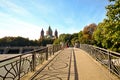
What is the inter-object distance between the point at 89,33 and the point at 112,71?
169 feet

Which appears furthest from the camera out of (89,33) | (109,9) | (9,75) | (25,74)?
(89,33)

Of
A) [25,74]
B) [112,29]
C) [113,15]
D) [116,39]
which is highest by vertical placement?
[113,15]

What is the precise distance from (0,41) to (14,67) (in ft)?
308

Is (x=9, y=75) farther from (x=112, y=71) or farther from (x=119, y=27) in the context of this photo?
(x=119, y=27)

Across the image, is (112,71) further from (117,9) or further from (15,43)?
(15,43)

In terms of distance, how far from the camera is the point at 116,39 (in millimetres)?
14258

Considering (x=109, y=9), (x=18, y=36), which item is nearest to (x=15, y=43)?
(x=18, y=36)

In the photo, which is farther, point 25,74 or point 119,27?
point 119,27

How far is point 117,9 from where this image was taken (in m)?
15.5

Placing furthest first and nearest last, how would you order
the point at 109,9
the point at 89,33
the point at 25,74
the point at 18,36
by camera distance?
the point at 18,36 → the point at 89,33 → the point at 109,9 → the point at 25,74

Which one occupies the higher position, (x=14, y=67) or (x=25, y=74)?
(x=14, y=67)

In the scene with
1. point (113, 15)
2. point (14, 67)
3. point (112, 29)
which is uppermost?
point (113, 15)

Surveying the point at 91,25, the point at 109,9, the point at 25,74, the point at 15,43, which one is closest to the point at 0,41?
the point at 15,43

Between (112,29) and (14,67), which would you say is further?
(112,29)
